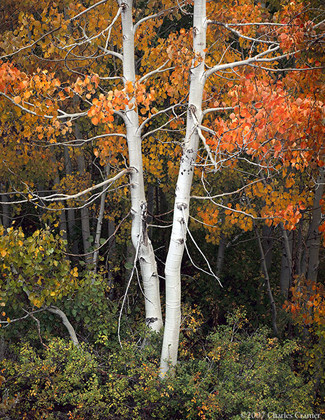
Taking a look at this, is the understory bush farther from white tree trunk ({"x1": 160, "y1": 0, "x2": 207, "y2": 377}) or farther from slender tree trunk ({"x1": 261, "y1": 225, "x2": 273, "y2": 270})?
slender tree trunk ({"x1": 261, "y1": 225, "x2": 273, "y2": 270})

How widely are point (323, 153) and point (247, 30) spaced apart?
2.88 meters

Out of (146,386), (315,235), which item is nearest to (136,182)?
(146,386)

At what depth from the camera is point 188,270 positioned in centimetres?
1127

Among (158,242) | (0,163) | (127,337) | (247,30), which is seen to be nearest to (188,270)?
(158,242)

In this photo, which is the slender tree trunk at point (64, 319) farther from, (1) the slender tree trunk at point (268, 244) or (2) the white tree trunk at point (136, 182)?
(1) the slender tree trunk at point (268, 244)

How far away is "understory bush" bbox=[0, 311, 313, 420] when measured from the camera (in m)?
5.12

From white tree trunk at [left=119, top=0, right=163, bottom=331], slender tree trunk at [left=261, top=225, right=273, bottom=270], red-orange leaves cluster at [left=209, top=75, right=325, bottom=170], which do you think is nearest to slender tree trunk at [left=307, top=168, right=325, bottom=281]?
red-orange leaves cluster at [left=209, top=75, right=325, bottom=170]

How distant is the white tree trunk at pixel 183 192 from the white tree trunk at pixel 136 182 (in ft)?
1.98

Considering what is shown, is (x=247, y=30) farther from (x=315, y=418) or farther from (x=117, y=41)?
(x=315, y=418)

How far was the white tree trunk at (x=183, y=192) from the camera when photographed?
5098mm

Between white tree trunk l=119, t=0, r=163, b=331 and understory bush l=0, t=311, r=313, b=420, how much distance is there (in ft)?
2.64

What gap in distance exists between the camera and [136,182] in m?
5.86

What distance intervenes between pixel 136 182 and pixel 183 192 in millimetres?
836

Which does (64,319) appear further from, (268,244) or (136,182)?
(268,244)
